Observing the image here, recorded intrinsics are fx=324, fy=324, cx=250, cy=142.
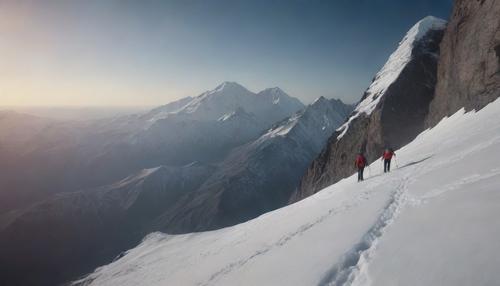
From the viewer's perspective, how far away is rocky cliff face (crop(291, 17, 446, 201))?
205ft

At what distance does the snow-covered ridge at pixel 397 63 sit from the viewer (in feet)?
235

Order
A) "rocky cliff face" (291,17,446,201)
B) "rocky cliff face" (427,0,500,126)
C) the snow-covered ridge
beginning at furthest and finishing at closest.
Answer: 1. the snow-covered ridge
2. "rocky cliff face" (291,17,446,201)
3. "rocky cliff face" (427,0,500,126)

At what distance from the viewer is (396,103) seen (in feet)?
211

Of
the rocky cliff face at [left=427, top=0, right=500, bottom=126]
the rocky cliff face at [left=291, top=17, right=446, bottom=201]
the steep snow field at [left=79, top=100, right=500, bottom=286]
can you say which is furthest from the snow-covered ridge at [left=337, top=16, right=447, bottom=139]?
the steep snow field at [left=79, top=100, right=500, bottom=286]

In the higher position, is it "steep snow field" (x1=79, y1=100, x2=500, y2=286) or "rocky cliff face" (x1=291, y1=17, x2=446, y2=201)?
"rocky cliff face" (x1=291, y1=17, x2=446, y2=201)

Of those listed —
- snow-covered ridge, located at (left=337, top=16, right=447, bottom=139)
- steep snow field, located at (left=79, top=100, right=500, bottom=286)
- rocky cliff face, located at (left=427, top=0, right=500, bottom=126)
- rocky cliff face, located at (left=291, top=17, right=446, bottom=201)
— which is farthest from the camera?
snow-covered ridge, located at (left=337, top=16, right=447, bottom=139)

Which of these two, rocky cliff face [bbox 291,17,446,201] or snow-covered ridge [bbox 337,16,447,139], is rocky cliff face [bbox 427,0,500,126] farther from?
snow-covered ridge [bbox 337,16,447,139]

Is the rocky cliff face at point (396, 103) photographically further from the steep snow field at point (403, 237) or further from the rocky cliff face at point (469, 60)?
the steep snow field at point (403, 237)

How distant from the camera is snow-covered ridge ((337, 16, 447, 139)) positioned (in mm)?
71500

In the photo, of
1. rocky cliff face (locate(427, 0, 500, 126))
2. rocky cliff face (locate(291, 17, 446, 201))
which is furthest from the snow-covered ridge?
rocky cliff face (locate(427, 0, 500, 126))

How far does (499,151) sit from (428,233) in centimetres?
830

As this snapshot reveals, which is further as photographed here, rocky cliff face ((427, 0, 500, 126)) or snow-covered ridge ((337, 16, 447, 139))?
snow-covered ridge ((337, 16, 447, 139))

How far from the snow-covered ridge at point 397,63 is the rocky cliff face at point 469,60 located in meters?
15.7

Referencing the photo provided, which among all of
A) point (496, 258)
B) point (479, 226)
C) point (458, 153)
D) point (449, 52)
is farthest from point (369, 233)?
point (449, 52)
